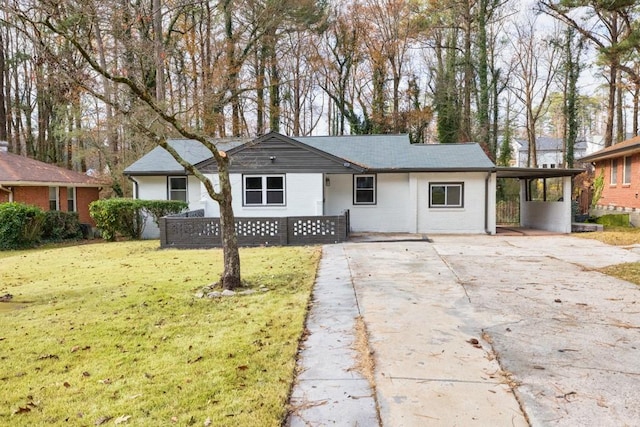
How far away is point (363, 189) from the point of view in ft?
53.9

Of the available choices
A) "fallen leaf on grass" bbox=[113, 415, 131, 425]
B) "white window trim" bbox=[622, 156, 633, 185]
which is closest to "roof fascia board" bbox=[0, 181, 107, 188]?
"fallen leaf on grass" bbox=[113, 415, 131, 425]

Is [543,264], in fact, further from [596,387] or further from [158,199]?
[158,199]

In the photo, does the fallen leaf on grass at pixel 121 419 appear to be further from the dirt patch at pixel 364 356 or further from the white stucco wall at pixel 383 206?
the white stucco wall at pixel 383 206

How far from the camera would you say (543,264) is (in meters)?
9.02

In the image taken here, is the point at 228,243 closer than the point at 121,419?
No

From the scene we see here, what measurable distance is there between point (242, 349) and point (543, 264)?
728 cm

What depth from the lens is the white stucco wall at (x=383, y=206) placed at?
53.2 ft

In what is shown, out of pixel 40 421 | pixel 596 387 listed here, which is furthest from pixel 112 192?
pixel 596 387

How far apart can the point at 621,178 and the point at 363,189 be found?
1248 centimetres

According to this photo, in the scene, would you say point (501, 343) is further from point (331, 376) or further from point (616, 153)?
point (616, 153)

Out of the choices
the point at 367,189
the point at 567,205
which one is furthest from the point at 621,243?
the point at 367,189

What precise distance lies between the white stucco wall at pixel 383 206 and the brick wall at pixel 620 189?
400 inches

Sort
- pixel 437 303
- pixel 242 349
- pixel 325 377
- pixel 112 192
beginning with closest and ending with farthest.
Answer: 1. pixel 325 377
2. pixel 242 349
3. pixel 437 303
4. pixel 112 192

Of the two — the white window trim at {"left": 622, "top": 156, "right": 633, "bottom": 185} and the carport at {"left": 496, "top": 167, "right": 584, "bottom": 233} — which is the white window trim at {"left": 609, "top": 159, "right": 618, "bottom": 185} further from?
the carport at {"left": 496, "top": 167, "right": 584, "bottom": 233}
